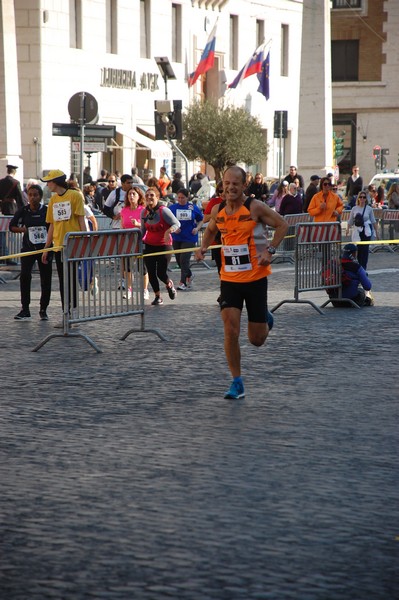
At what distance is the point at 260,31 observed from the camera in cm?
5406

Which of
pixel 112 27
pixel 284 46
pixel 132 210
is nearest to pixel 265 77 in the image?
pixel 284 46

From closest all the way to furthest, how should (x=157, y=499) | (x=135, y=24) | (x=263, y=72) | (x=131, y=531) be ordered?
(x=131, y=531) < (x=157, y=499) < (x=135, y=24) < (x=263, y=72)

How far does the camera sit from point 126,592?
475 centimetres

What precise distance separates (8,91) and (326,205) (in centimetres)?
1590

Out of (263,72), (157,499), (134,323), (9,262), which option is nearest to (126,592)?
(157,499)

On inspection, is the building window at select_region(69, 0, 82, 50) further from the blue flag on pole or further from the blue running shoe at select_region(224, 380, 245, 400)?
the blue running shoe at select_region(224, 380, 245, 400)

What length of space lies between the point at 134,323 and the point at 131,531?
931cm

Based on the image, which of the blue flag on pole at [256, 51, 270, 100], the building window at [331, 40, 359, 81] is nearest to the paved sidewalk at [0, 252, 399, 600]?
the blue flag on pole at [256, 51, 270, 100]

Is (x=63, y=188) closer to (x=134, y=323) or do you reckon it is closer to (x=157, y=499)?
(x=134, y=323)

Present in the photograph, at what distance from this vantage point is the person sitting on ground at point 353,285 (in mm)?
16562

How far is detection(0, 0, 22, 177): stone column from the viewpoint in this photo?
113 ft

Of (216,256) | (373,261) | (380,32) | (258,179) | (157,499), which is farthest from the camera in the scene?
(380,32)

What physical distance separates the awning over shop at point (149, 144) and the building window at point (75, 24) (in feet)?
10.9

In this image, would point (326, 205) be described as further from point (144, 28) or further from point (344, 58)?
point (344, 58)
